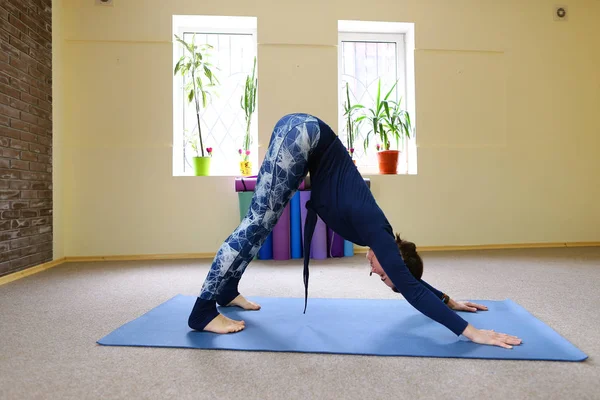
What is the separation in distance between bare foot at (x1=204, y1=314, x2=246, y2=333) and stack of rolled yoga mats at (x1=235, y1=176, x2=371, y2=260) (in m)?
1.76

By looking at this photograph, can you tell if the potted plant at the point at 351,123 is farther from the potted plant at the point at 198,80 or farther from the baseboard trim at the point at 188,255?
the potted plant at the point at 198,80

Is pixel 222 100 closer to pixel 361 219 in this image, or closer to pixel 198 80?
pixel 198 80

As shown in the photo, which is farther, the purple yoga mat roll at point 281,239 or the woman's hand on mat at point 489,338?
the purple yoga mat roll at point 281,239

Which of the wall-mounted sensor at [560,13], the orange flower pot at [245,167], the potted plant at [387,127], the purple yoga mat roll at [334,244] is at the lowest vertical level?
the purple yoga mat roll at [334,244]

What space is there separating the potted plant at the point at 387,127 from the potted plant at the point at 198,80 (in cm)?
151

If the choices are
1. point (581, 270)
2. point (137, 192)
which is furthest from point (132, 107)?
point (581, 270)

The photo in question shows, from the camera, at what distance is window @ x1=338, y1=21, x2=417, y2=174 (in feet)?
13.4

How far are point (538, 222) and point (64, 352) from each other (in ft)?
13.4

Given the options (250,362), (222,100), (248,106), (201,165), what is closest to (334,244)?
(201,165)

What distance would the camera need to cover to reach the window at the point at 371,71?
4.09 metres

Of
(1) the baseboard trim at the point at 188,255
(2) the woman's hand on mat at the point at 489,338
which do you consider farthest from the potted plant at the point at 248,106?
(2) the woman's hand on mat at the point at 489,338

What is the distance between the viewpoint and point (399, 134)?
406 centimetres

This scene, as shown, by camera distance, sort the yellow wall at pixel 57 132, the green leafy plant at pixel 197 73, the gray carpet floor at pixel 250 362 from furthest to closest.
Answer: the green leafy plant at pixel 197 73 < the yellow wall at pixel 57 132 < the gray carpet floor at pixel 250 362

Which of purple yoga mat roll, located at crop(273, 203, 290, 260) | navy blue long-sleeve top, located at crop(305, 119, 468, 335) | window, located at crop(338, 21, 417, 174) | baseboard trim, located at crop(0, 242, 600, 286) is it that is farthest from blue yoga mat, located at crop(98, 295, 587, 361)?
window, located at crop(338, 21, 417, 174)
